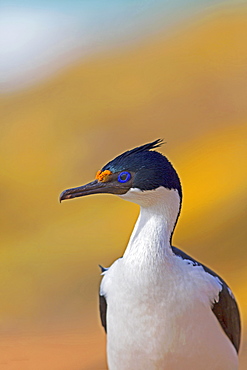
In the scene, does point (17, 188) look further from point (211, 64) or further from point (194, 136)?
point (211, 64)

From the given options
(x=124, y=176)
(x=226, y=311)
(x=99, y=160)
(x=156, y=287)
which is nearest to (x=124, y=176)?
(x=124, y=176)

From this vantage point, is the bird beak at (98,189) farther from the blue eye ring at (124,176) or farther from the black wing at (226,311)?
the black wing at (226,311)

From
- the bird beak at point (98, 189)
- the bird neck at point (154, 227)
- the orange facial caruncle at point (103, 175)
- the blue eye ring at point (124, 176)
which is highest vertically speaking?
the orange facial caruncle at point (103, 175)

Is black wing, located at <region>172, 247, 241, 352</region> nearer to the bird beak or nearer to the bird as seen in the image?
the bird

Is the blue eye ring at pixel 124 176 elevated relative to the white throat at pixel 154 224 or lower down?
elevated

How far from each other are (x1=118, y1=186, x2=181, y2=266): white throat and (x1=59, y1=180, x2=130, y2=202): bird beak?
0.10 ft

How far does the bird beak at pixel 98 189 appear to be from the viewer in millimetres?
2279

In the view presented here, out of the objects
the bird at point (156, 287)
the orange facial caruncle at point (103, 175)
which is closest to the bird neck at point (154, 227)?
the bird at point (156, 287)

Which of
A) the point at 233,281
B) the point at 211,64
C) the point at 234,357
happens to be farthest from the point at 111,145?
the point at 234,357

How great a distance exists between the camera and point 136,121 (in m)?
10.5

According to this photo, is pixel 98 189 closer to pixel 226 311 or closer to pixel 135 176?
pixel 135 176

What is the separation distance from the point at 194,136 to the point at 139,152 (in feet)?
23.4

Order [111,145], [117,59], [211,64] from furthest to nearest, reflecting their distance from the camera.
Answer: [117,59], [211,64], [111,145]

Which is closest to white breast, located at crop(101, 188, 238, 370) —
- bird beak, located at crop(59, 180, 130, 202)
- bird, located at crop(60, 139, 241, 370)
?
bird, located at crop(60, 139, 241, 370)
